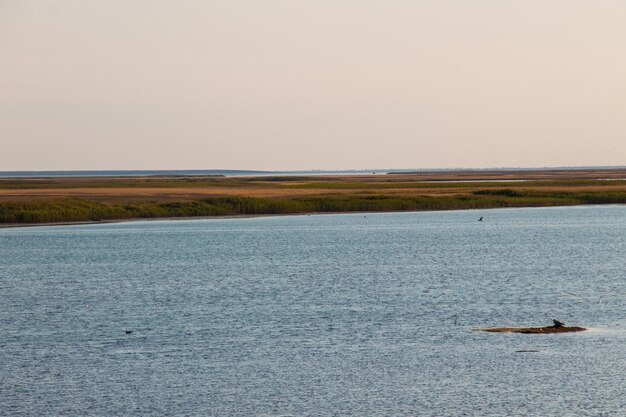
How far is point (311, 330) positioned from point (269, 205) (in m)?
69.5

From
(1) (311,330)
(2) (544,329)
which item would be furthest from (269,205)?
(2) (544,329)

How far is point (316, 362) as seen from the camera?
2742cm

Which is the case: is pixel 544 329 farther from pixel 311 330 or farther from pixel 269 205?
pixel 269 205

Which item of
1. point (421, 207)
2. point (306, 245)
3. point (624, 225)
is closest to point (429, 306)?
point (306, 245)

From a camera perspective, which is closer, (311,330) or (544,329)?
(544,329)

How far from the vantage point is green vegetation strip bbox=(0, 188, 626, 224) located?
9088 centimetres

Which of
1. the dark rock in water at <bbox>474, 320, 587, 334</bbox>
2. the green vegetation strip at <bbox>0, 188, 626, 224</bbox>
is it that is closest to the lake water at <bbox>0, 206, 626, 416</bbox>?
the dark rock in water at <bbox>474, 320, 587, 334</bbox>

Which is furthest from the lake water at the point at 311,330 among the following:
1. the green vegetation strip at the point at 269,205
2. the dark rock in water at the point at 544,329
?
the green vegetation strip at the point at 269,205

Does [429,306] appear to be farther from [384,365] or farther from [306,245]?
[306,245]

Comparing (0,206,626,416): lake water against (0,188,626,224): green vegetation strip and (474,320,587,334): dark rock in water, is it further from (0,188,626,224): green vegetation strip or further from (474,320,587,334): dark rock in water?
(0,188,626,224): green vegetation strip

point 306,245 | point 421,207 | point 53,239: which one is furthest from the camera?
point 421,207

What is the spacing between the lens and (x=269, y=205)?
334ft

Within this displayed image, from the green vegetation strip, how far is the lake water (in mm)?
22708

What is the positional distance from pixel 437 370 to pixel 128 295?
19603 millimetres
